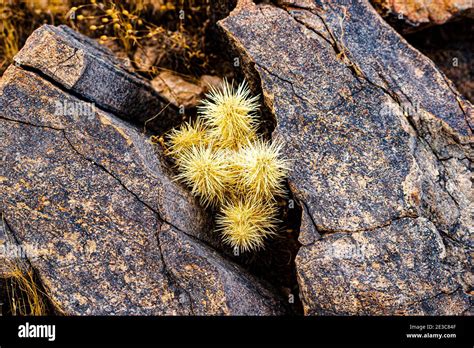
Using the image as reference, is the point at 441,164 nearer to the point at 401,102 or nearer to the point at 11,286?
the point at 401,102

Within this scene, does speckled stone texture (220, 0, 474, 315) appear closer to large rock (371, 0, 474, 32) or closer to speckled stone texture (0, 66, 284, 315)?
large rock (371, 0, 474, 32)

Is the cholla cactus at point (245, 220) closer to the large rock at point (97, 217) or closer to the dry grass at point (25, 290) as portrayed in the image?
the large rock at point (97, 217)

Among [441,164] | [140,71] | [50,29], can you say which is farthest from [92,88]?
[441,164]

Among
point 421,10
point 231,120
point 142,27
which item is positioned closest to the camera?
point 231,120

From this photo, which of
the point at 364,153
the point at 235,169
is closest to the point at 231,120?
the point at 235,169

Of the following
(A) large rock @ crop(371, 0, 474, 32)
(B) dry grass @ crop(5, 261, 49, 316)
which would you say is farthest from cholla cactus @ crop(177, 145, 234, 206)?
(A) large rock @ crop(371, 0, 474, 32)

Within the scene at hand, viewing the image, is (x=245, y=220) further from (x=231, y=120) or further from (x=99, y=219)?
(x=99, y=219)
